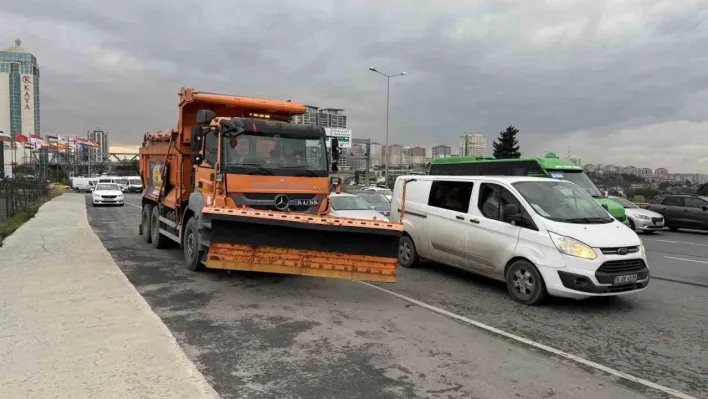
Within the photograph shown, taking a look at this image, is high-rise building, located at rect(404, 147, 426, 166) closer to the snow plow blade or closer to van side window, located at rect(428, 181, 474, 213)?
van side window, located at rect(428, 181, 474, 213)

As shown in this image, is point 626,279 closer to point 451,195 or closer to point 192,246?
point 451,195

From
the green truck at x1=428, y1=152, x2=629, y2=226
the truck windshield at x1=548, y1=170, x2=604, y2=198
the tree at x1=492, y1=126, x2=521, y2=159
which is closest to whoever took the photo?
the green truck at x1=428, y1=152, x2=629, y2=226

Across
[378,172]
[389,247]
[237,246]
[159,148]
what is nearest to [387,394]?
[389,247]

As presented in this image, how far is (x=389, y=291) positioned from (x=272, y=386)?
401 cm

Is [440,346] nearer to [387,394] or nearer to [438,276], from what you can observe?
[387,394]

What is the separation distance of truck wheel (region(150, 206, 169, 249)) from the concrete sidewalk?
3.03 meters

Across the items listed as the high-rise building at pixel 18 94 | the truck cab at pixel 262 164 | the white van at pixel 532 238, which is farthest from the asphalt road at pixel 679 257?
the high-rise building at pixel 18 94

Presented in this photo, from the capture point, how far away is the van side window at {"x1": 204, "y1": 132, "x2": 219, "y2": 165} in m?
8.18

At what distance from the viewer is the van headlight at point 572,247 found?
22.0ft

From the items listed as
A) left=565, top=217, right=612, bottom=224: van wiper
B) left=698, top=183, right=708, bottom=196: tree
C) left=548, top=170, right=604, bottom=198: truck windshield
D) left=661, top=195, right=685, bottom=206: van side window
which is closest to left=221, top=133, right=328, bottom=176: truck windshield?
left=565, top=217, right=612, bottom=224: van wiper

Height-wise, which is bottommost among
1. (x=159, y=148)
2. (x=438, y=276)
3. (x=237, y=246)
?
(x=438, y=276)

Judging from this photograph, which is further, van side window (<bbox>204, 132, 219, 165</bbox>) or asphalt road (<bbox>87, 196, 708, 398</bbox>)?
van side window (<bbox>204, 132, 219, 165</bbox>)

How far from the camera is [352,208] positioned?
41.8 feet

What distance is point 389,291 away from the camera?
7.96 metres
